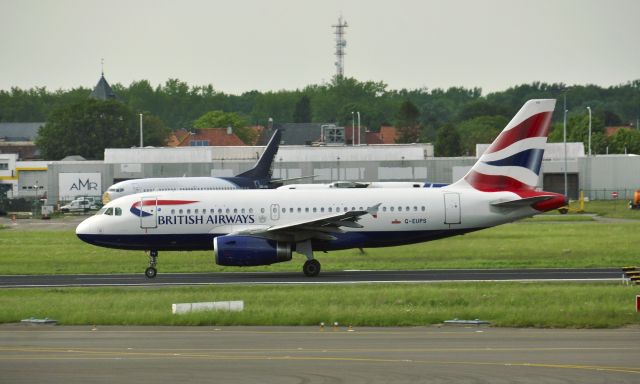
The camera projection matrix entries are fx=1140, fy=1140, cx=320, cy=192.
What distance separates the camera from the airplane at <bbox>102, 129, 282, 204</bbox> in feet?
248

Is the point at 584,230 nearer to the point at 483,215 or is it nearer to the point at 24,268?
the point at 483,215

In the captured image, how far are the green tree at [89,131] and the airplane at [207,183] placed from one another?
77184 millimetres

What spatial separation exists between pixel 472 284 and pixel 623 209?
174 feet

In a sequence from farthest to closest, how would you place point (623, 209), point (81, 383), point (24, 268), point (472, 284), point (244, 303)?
1. point (623, 209)
2. point (24, 268)
3. point (472, 284)
4. point (244, 303)
5. point (81, 383)

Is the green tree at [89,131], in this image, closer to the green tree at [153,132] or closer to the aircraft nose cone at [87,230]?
the green tree at [153,132]

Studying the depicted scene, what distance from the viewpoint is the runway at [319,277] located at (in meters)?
38.8

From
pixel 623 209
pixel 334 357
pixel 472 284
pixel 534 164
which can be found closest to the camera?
pixel 334 357

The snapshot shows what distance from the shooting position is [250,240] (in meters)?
40.6

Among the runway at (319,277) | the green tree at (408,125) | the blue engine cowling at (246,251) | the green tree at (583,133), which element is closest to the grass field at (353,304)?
the runway at (319,277)

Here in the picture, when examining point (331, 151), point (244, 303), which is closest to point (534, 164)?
point (244, 303)

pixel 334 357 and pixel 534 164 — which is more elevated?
pixel 534 164

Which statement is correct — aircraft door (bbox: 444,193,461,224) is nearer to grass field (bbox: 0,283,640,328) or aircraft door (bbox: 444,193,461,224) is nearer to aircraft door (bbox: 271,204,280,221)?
aircraft door (bbox: 271,204,280,221)

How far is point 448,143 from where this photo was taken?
153375 millimetres

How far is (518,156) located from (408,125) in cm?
13639
